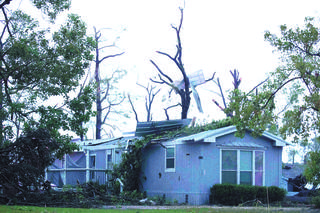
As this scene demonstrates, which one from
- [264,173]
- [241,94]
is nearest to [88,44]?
[241,94]

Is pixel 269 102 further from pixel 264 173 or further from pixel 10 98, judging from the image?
pixel 10 98

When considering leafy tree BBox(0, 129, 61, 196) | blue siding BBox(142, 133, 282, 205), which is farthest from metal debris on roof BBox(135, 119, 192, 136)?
leafy tree BBox(0, 129, 61, 196)

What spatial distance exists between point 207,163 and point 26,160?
899 centimetres

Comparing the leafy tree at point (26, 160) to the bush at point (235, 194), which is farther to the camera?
the bush at point (235, 194)

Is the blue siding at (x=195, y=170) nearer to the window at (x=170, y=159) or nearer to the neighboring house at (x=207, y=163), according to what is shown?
the neighboring house at (x=207, y=163)

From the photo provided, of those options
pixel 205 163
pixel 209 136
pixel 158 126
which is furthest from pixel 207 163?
pixel 158 126

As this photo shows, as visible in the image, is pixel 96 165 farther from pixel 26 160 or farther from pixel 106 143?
pixel 26 160

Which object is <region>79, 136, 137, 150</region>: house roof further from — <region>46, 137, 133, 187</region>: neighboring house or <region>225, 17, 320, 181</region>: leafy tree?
<region>225, 17, 320, 181</region>: leafy tree

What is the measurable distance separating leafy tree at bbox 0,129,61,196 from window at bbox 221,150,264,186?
9038 mm

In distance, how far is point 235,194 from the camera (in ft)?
67.8

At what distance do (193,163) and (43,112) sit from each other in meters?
8.19

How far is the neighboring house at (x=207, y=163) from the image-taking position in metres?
21.5

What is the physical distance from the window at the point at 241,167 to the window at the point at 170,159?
237 cm

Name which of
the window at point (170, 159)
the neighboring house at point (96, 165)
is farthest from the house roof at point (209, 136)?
the neighboring house at point (96, 165)
